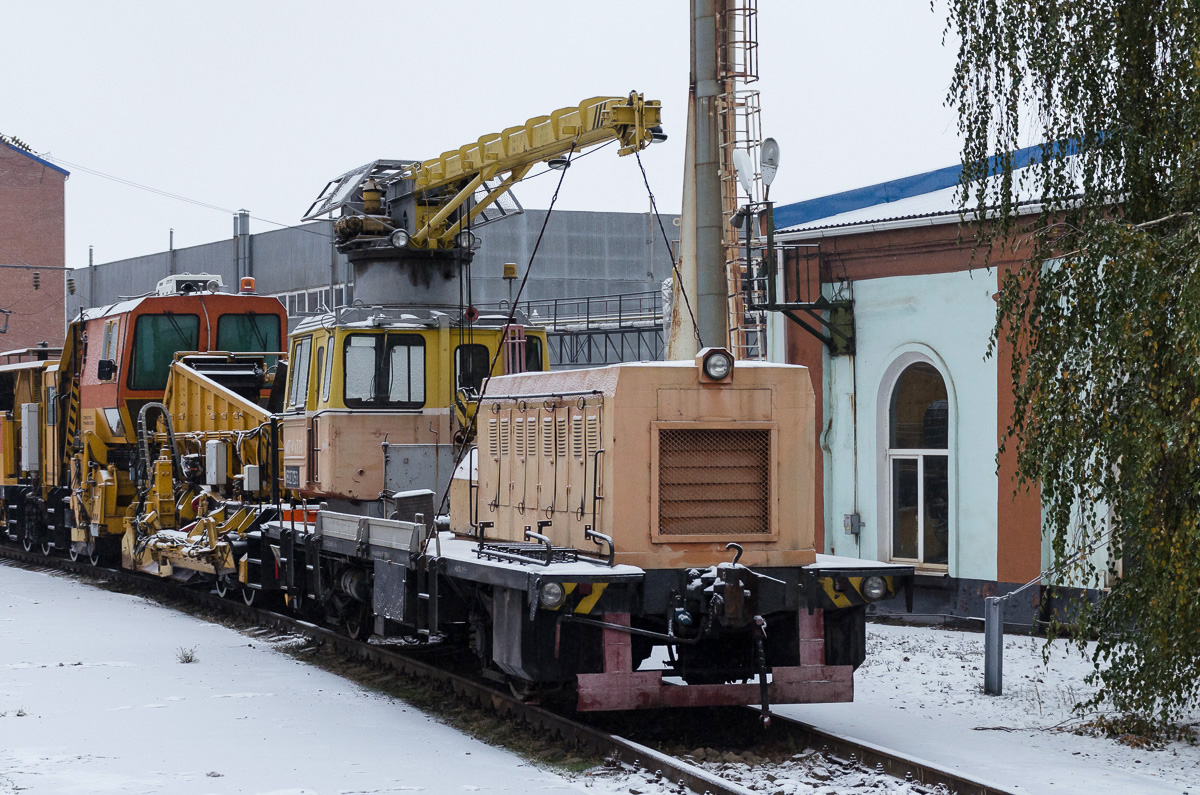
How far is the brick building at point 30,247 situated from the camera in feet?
185

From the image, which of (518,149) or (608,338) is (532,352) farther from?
(608,338)

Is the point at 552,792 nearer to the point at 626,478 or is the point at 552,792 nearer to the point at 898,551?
the point at 626,478

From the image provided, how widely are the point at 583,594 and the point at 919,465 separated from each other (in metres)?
9.33

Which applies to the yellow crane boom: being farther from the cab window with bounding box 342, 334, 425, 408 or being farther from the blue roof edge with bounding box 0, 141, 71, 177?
the blue roof edge with bounding box 0, 141, 71, 177

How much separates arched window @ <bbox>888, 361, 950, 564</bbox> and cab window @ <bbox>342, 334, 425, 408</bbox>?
669 cm

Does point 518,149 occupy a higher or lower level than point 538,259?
lower

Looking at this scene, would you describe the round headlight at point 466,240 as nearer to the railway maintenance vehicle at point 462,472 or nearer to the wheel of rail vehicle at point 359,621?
the railway maintenance vehicle at point 462,472

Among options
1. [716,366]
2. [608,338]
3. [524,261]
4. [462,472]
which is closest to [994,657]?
[716,366]

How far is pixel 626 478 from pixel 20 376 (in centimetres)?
1831

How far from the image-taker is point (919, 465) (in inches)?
671

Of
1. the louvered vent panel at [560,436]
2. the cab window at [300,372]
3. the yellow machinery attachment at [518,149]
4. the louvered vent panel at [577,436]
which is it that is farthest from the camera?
the cab window at [300,372]

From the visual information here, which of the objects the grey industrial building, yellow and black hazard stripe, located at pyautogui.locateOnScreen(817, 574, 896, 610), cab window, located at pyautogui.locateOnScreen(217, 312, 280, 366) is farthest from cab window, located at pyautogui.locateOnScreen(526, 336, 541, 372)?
the grey industrial building

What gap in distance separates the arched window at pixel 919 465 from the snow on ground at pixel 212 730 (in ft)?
26.0

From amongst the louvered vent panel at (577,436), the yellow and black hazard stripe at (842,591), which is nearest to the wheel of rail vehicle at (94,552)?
the louvered vent panel at (577,436)
